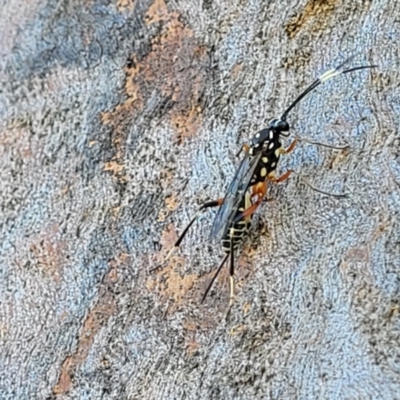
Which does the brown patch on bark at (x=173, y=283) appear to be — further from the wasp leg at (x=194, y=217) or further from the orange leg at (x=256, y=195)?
the orange leg at (x=256, y=195)

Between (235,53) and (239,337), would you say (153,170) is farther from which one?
(239,337)

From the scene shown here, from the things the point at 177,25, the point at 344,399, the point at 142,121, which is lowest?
the point at 344,399

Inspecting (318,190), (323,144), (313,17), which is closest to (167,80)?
(313,17)

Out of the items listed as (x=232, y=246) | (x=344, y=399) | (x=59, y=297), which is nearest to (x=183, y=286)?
(x=232, y=246)

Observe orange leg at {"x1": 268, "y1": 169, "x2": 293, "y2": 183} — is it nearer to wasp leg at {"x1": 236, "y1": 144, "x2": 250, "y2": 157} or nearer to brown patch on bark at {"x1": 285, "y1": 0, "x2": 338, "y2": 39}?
wasp leg at {"x1": 236, "y1": 144, "x2": 250, "y2": 157}

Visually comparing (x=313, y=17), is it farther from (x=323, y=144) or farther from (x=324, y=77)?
(x=323, y=144)

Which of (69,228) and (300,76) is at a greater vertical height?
(300,76)
